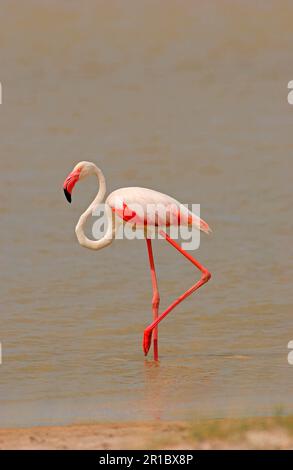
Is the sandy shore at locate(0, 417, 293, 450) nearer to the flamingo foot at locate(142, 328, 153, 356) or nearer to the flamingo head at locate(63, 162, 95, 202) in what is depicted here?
the flamingo foot at locate(142, 328, 153, 356)

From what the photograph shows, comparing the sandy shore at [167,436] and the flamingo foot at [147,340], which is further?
the flamingo foot at [147,340]

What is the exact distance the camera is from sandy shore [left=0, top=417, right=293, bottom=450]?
7.20 m

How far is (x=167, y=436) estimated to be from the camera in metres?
7.45

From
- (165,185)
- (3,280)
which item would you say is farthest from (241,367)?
(165,185)

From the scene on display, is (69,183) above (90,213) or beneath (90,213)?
above

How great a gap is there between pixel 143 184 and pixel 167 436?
411 inches

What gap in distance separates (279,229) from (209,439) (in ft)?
27.6

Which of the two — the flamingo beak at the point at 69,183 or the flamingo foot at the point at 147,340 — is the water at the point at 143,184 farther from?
the flamingo beak at the point at 69,183

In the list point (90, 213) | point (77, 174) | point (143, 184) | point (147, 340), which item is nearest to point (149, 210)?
point (90, 213)

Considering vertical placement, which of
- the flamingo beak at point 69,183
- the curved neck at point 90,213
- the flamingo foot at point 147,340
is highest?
the flamingo beak at point 69,183

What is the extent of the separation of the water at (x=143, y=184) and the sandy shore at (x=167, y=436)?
28.8 inches

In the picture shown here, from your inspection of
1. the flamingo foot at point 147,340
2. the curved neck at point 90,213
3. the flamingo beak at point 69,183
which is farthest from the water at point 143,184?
the flamingo beak at point 69,183

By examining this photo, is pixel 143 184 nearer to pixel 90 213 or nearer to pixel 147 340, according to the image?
pixel 90 213

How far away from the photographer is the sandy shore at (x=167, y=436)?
284 inches
